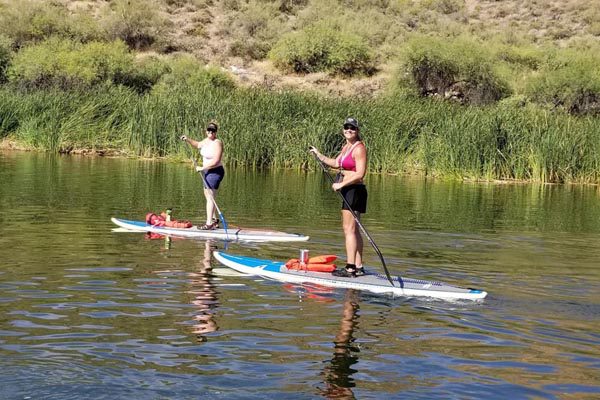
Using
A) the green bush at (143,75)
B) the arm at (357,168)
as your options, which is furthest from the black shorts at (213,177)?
the green bush at (143,75)

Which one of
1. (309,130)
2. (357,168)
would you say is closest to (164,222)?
(357,168)

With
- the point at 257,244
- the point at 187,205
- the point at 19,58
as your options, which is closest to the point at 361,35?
the point at 19,58

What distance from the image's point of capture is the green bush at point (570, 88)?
4674cm

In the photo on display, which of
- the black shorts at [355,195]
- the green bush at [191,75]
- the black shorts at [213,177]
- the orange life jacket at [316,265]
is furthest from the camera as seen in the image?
the green bush at [191,75]

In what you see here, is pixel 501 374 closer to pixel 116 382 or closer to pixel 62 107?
pixel 116 382

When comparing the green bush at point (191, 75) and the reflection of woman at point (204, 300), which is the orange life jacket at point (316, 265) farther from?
the green bush at point (191, 75)

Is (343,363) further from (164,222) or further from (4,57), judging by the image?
(4,57)

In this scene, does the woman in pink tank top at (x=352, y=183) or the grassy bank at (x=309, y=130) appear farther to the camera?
the grassy bank at (x=309, y=130)

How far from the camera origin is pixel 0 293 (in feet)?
38.2

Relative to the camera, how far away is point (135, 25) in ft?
195

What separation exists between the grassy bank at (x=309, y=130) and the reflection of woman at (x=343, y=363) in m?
22.1

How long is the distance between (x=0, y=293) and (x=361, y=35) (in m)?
50.9

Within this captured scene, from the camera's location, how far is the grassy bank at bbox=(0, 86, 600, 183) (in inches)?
1281

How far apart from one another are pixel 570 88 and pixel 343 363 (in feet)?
132
